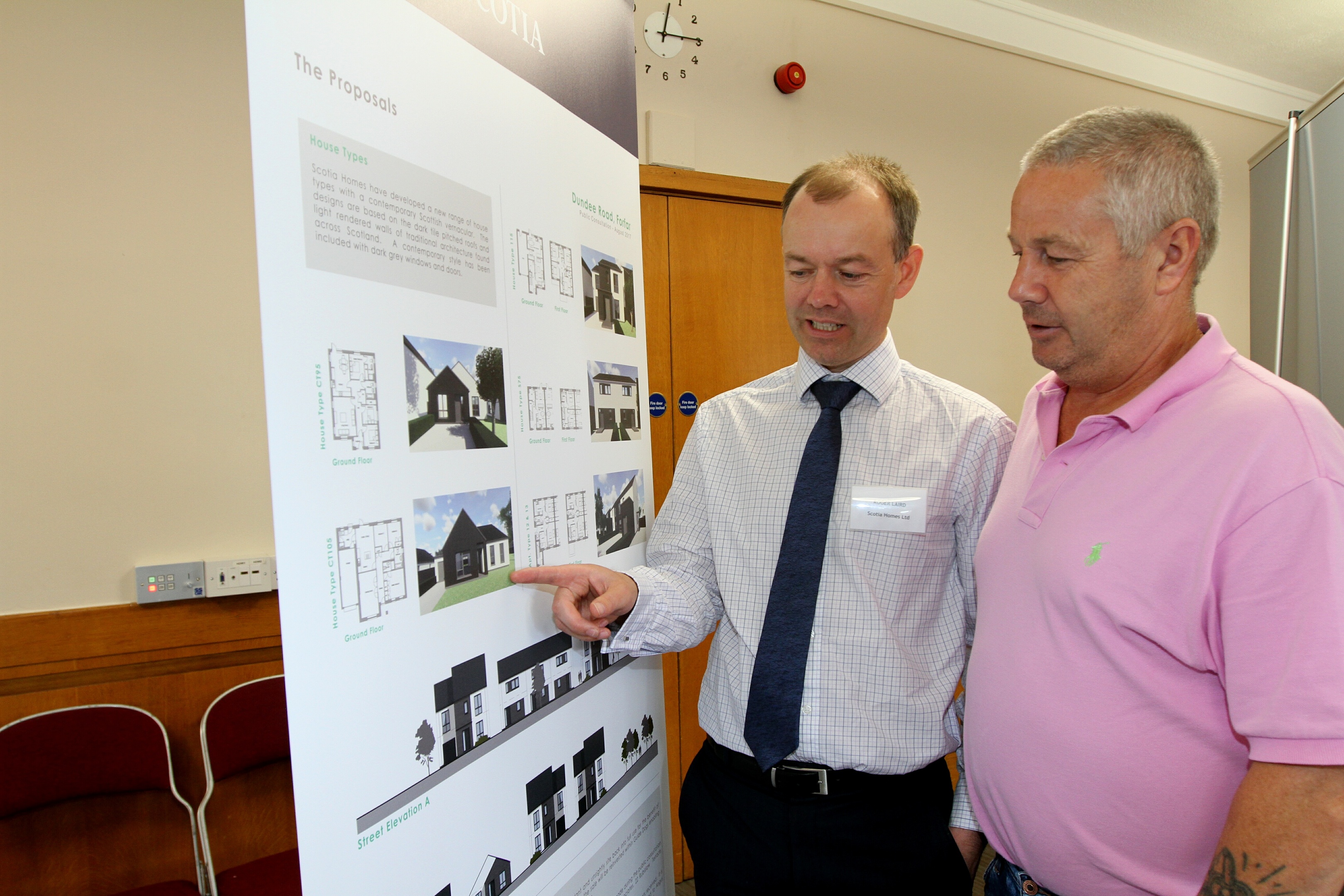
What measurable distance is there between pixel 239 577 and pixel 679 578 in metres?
1.78

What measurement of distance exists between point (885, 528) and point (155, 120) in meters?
2.60

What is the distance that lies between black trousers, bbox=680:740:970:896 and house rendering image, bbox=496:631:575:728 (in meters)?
0.40

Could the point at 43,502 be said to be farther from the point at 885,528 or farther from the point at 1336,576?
the point at 1336,576

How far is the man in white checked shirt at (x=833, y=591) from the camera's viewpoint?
1.36m

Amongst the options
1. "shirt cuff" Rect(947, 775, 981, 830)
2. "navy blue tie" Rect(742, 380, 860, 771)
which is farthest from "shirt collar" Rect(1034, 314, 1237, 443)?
"shirt cuff" Rect(947, 775, 981, 830)

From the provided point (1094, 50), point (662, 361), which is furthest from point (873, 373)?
point (1094, 50)

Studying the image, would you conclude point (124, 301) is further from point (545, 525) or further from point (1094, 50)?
point (1094, 50)

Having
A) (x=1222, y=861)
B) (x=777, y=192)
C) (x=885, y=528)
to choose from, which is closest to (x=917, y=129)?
(x=777, y=192)

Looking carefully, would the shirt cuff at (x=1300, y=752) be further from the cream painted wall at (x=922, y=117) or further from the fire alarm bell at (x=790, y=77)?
the fire alarm bell at (x=790, y=77)

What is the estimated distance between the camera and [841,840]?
1331 mm

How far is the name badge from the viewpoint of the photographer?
1.44 meters

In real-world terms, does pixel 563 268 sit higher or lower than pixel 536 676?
higher

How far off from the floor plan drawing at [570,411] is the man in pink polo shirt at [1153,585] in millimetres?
762

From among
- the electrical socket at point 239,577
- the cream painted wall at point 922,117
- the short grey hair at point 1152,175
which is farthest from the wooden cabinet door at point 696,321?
the short grey hair at point 1152,175
